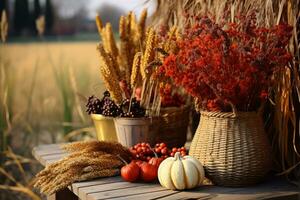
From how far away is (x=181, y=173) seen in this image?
93.7 inches

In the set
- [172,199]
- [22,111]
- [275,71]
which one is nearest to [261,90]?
[275,71]

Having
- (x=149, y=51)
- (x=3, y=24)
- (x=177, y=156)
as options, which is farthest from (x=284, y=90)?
(x=3, y=24)

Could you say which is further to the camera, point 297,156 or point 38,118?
point 38,118

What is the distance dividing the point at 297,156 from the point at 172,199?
1.96ft

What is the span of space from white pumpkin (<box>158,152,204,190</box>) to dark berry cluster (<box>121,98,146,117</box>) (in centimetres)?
48

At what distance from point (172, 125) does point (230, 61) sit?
741 millimetres

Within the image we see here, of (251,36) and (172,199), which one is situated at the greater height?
(251,36)

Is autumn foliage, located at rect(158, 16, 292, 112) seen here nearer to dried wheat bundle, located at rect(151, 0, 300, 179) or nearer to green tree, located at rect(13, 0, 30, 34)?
dried wheat bundle, located at rect(151, 0, 300, 179)

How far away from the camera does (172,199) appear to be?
2.31 m

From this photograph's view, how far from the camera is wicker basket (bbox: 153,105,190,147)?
2939mm

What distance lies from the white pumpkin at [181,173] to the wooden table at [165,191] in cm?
3

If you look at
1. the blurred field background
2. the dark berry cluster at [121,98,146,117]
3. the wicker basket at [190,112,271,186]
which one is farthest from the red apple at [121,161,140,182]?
the blurred field background

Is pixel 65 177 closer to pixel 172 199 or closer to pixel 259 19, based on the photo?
pixel 172 199

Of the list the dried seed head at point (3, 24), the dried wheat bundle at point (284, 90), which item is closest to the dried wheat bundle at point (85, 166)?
the dried wheat bundle at point (284, 90)
